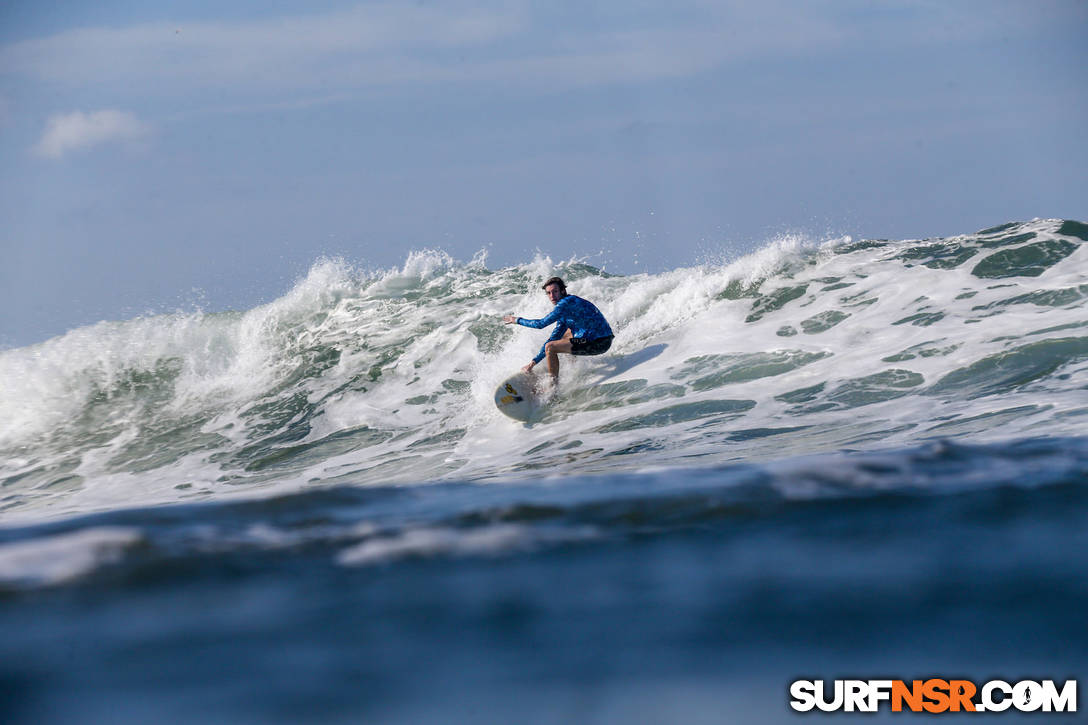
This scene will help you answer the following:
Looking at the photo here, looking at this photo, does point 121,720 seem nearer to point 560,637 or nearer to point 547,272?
point 560,637

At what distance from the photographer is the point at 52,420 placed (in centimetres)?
1623

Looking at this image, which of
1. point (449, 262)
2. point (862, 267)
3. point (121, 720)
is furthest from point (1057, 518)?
point (449, 262)

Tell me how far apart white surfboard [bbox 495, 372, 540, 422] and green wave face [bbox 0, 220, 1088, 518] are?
167 mm

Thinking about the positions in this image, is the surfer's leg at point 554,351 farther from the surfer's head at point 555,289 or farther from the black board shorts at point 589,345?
the surfer's head at point 555,289

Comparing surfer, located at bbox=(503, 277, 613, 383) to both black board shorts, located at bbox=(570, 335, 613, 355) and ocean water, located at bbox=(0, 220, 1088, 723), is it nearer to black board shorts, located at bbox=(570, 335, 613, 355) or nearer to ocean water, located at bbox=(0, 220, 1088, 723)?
black board shorts, located at bbox=(570, 335, 613, 355)

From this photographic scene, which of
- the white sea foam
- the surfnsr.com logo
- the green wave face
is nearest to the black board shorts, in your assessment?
the green wave face

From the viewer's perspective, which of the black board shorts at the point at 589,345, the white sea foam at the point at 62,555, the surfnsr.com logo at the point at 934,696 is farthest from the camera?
the black board shorts at the point at 589,345

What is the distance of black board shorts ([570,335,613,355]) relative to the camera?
11.8m

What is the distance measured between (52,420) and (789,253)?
12.6m

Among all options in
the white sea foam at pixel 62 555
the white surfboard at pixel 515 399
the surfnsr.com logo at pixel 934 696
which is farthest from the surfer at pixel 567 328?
the surfnsr.com logo at pixel 934 696

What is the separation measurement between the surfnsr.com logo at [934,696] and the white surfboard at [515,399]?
30.6ft

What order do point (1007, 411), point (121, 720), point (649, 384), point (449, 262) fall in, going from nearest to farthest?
point (121, 720) → point (1007, 411) → point (649, 384) → point (449, 262)

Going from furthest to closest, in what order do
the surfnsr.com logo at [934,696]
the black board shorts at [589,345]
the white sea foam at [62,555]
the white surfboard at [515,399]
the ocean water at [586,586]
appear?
the black board shorts at [589,345] < the white surfboard at [515,399] < the white sea foam at [62,555] < the ocean water at [586,586] < the surfnsr.com logo at [934,696]

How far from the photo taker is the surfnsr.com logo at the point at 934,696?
6.59ft
